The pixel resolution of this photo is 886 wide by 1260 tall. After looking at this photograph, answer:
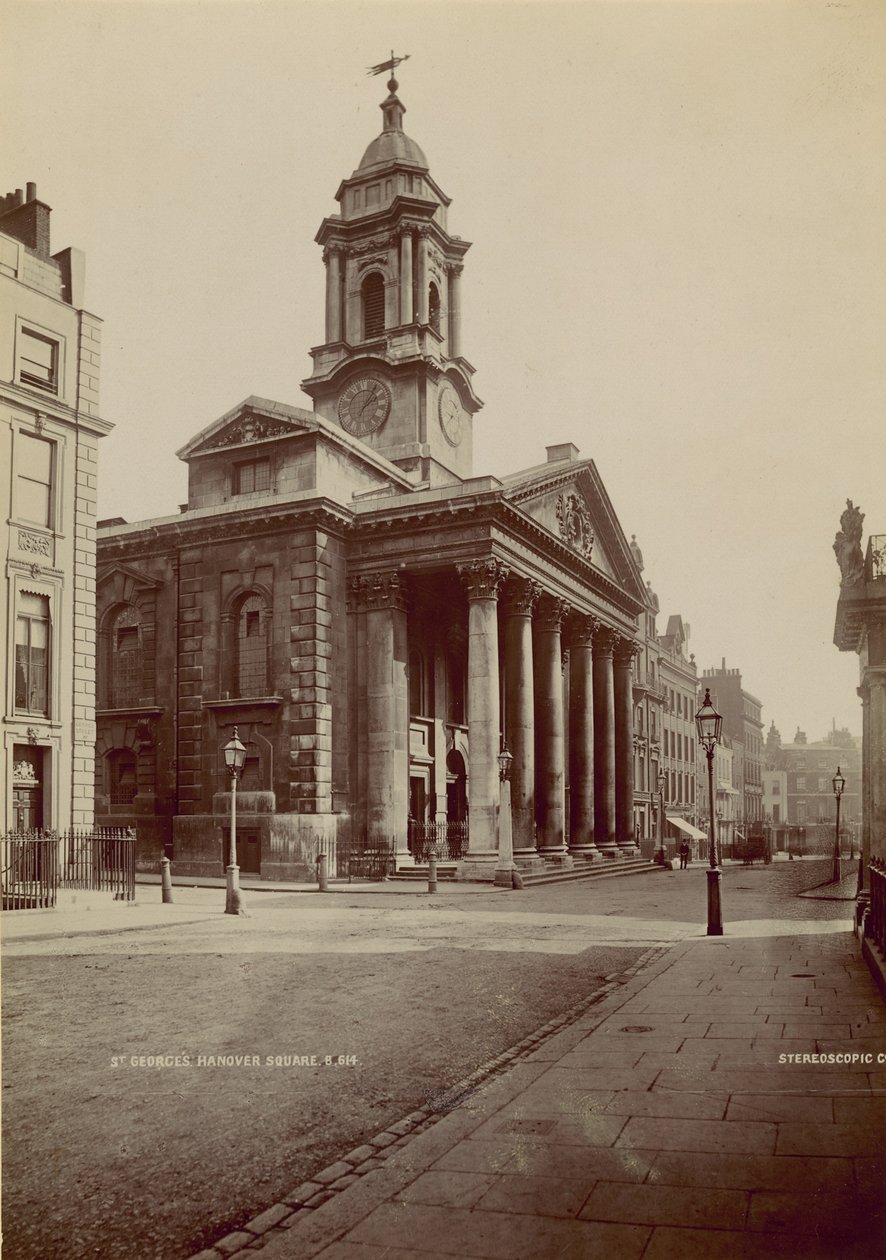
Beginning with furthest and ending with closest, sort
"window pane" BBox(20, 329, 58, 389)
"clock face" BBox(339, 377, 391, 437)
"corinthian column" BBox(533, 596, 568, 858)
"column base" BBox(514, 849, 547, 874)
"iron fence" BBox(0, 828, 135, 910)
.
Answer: "clock face" BBox(339, 377, 391, 437) < "corinthian column" BBox(533, 596, 568, 858) < "column base" BBox(514, 849, 547, 874) < "iron fence" BBox(0, 828, 135, 910) < "window pane" BBox(20, 329, 58, 389)

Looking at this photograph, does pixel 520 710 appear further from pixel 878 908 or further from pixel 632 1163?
pixel 632 1163

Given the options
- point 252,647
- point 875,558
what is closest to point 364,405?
point 252,647

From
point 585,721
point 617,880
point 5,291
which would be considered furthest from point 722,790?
point 5,291

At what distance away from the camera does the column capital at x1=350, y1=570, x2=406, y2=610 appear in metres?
35.4

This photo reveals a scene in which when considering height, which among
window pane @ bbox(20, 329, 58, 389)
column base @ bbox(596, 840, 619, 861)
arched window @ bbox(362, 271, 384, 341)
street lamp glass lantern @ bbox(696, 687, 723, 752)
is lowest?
column base @ bbox(596, 840, 619, 861)

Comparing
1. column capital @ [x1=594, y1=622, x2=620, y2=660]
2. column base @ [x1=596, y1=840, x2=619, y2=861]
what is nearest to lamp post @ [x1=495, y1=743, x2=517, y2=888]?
column base @ [x1=596, y1=840, x2=619, y2=861]

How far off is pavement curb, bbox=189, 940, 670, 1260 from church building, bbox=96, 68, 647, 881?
939 inches

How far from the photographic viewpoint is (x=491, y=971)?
14.1m

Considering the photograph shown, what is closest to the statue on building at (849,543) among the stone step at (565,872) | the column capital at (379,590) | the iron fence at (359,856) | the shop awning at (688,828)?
the stone step at (565,872)

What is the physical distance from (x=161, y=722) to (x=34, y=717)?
2216 cm

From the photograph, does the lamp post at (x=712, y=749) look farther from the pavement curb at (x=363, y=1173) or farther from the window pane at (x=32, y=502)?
the window pane at (x=32, y=502)

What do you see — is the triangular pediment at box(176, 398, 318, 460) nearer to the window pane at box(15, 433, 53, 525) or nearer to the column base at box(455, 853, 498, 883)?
the column base at box(455, 853, 498, 883)

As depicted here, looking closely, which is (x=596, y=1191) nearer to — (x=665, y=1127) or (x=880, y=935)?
(x=665, y=1127)

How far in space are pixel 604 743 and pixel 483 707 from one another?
14.2m
